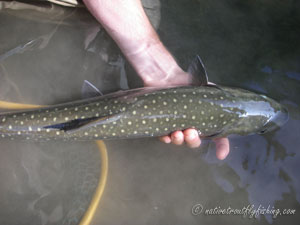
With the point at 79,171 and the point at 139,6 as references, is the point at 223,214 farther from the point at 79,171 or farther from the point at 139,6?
the point at 139,6

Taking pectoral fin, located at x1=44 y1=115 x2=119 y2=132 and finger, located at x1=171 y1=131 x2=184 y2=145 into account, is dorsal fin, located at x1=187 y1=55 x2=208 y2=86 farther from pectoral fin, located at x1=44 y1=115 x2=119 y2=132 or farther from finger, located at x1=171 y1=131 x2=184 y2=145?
pectoral fin, located at x1=44 y1=115 x2=119 y2=132

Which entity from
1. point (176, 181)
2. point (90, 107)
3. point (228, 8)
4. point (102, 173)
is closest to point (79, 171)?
point (102, 173)

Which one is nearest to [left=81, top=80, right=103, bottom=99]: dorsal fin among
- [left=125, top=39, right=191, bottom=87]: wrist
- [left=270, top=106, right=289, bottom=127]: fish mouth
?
[left=125, top=39, right=191, bottom=87]: wrist

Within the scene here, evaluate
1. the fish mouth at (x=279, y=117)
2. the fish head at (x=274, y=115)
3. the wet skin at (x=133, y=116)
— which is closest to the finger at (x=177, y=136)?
the wet skin at (x=133, y=116)

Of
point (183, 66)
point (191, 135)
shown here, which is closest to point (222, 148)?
point (191, 135)

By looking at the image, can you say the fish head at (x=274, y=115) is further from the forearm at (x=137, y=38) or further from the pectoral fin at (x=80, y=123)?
the pectoral fin at (x=80, y=123)
